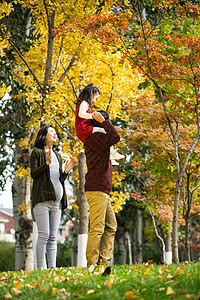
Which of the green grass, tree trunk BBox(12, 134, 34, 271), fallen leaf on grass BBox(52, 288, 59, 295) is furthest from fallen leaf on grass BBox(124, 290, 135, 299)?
tree trunk BBox(12, 134, 34, 271)

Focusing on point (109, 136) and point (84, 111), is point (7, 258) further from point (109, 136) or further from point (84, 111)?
point (109, 136)

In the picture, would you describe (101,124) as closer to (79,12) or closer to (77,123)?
(77,123)

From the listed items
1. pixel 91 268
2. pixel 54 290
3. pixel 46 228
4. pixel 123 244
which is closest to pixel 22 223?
pixel 46 228

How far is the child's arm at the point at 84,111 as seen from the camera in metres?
4.04

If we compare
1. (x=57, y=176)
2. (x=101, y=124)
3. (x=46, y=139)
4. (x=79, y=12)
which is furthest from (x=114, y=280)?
(x=79, y=12)

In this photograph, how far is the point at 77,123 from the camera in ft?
13.6

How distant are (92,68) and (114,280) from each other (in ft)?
22.9

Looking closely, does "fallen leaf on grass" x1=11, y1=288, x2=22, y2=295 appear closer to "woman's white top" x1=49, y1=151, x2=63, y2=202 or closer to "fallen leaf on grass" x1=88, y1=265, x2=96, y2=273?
"fallen leaf on grass" x1=88, y1=265, x2=96, y2=273

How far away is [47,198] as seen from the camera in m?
4.59

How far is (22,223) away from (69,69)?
4.45m

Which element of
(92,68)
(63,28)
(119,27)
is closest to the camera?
(119,27)

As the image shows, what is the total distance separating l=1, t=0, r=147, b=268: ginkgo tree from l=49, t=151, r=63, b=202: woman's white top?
3002 millimetres

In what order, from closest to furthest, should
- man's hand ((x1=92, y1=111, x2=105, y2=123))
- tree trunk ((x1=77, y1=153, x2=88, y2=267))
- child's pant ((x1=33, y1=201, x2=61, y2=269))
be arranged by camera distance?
man's hand ((x1=92, y1=111, x2=105, y2=123))
child's pant ((x1=33, y1=201, x2=61, y2=269))
tree trunk ((x1=77, y1=153, x2=88, y2=267))

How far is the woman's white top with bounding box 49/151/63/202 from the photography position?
4723 mm
